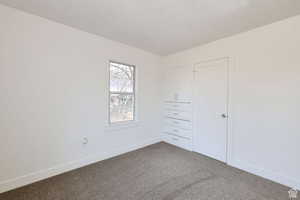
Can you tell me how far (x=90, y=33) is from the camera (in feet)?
8.34

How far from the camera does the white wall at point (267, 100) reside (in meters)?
1.96

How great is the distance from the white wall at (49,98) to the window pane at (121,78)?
0.68 feet

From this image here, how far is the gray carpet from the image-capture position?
1758 millimetres

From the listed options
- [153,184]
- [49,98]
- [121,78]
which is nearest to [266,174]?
[153,184]

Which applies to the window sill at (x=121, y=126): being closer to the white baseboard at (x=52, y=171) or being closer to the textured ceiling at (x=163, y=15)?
the white baseboard at (x=52, y=171)

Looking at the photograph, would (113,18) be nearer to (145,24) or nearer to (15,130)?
(145,24)

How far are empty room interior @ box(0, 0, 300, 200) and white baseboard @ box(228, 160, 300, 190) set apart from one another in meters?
0.02

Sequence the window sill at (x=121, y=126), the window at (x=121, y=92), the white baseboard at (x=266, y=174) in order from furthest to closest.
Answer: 1. the window at (x=121, y=92)
2. the window sill at (x=121, y=126)
3. the white baseboard at (x=266, y=174)

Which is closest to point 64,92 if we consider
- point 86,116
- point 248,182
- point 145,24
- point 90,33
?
point 86,116

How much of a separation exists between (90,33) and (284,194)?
154 inches

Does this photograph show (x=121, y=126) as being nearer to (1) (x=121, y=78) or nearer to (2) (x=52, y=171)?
(1) (x=121, y=78)

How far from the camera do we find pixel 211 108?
2.89m

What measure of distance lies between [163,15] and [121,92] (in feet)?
5.91

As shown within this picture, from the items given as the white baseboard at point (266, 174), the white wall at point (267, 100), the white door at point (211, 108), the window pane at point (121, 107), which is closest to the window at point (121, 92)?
the window pane at point (121, 107)
